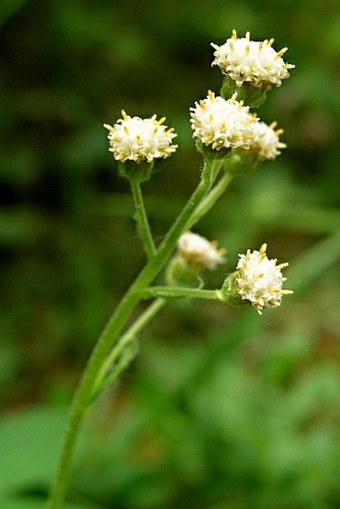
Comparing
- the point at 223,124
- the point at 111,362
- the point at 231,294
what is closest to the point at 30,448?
the point at 111,362

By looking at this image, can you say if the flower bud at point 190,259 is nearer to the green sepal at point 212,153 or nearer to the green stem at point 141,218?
the green stem at point 141,218

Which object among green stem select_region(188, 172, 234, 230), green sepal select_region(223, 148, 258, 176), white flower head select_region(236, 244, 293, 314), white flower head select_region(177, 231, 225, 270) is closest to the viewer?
white flower head select_region(236, 244, 293, 314)

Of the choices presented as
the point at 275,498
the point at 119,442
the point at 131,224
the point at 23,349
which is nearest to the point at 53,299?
the point at 23,349

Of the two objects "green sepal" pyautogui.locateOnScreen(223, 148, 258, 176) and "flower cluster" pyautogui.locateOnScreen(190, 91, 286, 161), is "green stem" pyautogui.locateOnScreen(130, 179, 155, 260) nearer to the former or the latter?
"flower cluster" pyautogui.locateOnScreen(190, 91, 286, 161)

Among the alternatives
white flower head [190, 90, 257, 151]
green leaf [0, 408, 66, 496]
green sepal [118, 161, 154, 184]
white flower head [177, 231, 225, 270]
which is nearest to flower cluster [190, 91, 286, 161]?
white flower head [190, 90, 257, 151]

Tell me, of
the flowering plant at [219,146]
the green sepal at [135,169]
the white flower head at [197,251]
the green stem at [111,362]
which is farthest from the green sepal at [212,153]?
the white flower head at [197,251]

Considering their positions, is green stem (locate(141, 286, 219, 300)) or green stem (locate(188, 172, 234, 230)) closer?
green stem (locate(141, 286, 219, 300))

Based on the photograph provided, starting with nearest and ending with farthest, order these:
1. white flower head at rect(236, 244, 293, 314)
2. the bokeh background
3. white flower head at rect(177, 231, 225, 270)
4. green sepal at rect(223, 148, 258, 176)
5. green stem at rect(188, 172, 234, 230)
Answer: white flower head at rect(236, 244, 293, 314)
green stem at rect(188, 172, 234, 230)
green sepal at rect(223, 148, 258, 176)
white flower head at rect(177, 231, 225, 270)
the bokeh background

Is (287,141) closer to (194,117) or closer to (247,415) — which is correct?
(247,415)
